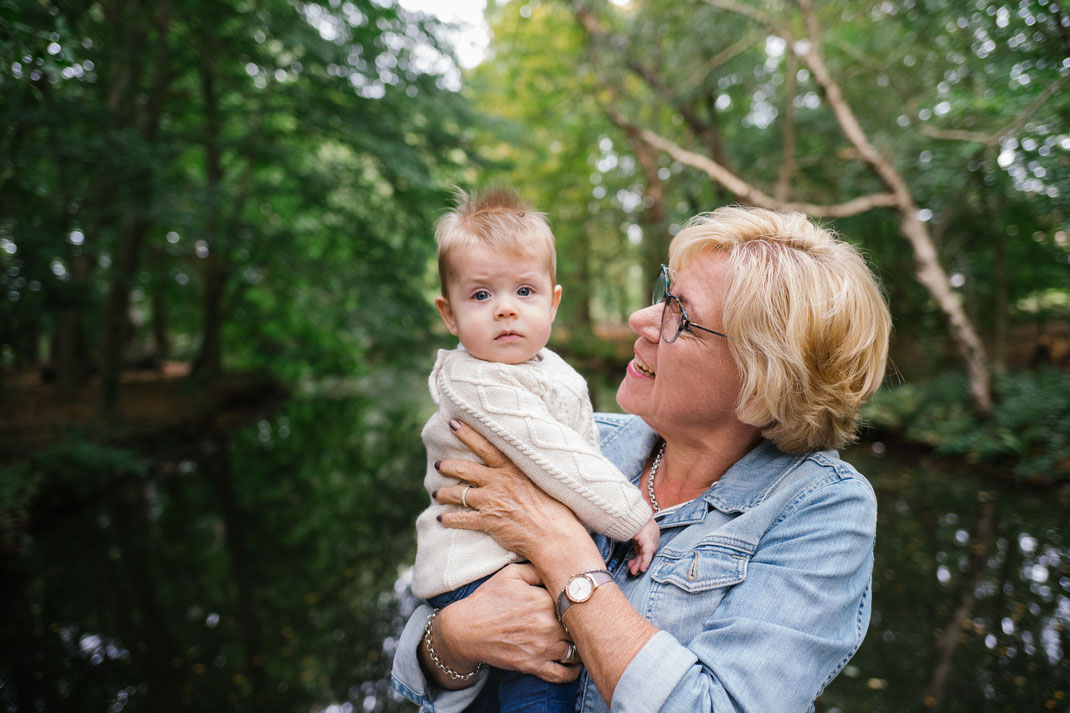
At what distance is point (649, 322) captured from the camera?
5.82 ft

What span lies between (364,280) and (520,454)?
29.2ft

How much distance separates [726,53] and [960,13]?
299 centimetres

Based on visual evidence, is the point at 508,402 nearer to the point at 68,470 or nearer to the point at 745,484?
the point at 745,484

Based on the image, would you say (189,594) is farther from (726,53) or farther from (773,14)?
(773,14)

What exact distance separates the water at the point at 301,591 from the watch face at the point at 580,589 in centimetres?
320

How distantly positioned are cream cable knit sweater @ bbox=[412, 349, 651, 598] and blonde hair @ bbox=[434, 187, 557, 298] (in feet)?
0.98

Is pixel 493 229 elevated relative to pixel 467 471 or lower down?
elevated

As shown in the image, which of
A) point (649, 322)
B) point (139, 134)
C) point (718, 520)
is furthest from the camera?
point (139, 134)

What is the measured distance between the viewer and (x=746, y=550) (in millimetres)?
1398

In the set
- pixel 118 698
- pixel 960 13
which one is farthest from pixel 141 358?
pixel 960 13

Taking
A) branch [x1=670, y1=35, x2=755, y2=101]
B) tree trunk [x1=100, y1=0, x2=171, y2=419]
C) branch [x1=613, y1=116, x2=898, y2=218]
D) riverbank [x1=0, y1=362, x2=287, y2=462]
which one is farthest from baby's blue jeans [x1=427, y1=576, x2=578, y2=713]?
branch [x1=670, y1=35, x2=755, y2=101]

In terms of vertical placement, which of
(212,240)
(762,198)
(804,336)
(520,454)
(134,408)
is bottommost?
(134,408)

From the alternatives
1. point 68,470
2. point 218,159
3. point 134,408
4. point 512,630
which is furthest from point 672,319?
point 218,159

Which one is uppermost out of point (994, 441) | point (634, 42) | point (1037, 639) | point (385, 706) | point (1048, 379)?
point (634, 42)
